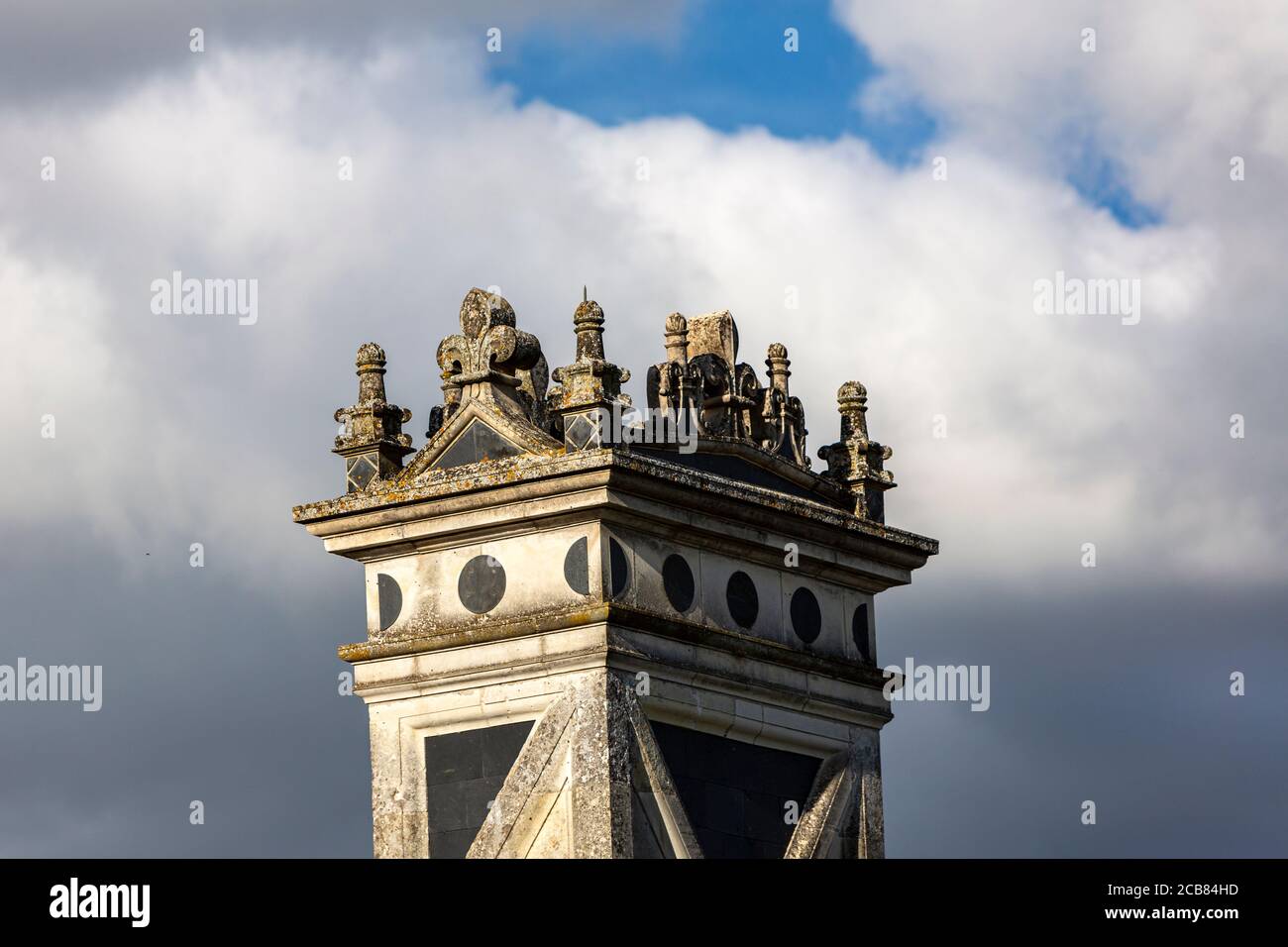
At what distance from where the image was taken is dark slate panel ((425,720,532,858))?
26078 millimetres

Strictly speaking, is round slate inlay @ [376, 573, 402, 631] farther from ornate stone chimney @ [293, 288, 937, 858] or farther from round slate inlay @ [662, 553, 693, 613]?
round slate inlay @ [662, 553, 693, 613]

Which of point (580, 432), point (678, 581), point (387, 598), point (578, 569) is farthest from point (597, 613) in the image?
point (387, 598)

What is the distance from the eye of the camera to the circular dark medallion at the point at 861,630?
28312 millimetres

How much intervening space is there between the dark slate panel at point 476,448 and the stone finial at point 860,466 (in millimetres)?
3634

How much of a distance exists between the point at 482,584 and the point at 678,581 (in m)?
1.62

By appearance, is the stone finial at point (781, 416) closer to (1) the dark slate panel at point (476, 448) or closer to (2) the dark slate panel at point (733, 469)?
(2) the dark slate panel at point (733, 469)

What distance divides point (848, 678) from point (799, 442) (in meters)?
2.13

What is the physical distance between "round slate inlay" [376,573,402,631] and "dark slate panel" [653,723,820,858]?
2.47 metres

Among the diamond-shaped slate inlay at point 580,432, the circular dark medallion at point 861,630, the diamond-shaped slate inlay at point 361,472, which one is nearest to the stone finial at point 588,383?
the diamond-shaped slate inlay at point 580,432

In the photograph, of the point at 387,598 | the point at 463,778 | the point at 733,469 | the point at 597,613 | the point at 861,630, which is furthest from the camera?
the point at 861,630

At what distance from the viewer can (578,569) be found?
84.5 feet

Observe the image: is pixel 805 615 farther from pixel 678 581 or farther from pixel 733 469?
pixel 678 581
